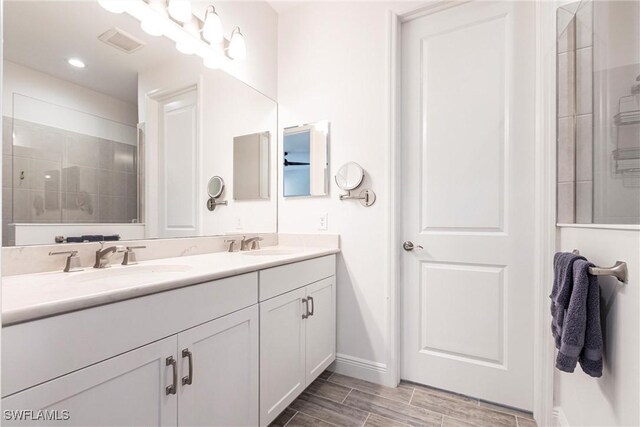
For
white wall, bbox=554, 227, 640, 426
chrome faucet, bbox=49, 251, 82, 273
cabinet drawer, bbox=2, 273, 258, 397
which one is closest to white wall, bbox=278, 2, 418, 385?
white wall, bbox=554, 227, 640, 426

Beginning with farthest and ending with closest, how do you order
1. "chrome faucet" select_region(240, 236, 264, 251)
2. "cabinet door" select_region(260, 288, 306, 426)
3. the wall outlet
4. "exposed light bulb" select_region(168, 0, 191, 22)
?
the wall outlet < "chrome faucet" select_region(240, 236, 264, 251) < "exposed light bulb" select_region(168, 0, 191, 22) < "cabinet door" select_region(260, 288, 306, 426)

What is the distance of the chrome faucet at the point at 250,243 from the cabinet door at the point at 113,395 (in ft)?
3.29

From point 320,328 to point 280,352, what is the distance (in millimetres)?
401

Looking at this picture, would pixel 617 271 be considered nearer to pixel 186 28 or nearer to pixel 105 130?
pixel 105 130

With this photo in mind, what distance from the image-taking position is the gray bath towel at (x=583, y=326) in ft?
3.57

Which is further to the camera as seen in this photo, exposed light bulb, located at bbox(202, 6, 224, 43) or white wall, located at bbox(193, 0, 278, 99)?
white wall, located at bbox(193, 0, 278, 99)

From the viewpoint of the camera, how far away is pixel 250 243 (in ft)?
6.84

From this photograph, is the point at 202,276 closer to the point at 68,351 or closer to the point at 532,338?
the point at 68,351

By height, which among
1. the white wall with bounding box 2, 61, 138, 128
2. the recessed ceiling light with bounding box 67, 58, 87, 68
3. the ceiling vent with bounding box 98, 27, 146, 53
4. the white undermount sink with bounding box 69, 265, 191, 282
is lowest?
the white undermount sink with bounding box 69, 265, 191, 282

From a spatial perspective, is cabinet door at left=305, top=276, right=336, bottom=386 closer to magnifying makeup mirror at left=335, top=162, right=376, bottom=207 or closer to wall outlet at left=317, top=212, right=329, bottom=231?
wall outlet at left=317, top=212, right=329, bottom=231

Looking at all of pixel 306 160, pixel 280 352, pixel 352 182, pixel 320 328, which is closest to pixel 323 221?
pixel 352 182

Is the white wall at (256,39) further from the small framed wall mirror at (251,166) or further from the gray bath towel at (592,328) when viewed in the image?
the gray bath towel at (592,328)

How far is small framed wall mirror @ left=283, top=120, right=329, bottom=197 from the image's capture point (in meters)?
2.16
